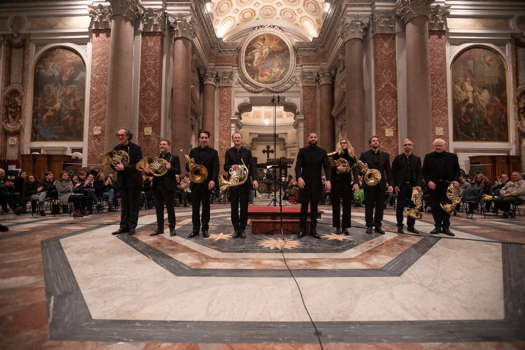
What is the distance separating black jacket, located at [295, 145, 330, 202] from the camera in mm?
4605

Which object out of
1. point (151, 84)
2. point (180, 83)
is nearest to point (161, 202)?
point (151, 84)

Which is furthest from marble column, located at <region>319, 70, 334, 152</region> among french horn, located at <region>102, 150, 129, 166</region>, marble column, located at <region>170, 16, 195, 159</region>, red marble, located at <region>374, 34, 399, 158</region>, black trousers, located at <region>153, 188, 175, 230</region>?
french horn, located at <region>102, 150, 129, 166</region>

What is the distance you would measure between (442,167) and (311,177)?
2.59m

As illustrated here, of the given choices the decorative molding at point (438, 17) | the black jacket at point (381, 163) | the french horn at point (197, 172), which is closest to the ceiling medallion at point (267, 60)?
the decorative molding at point (438, 17)

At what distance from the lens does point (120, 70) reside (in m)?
10.6

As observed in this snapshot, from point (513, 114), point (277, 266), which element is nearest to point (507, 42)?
point (513, 114)

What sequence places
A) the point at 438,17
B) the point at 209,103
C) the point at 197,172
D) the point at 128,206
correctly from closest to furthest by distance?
the point at 197,172 → the point at 128,206 → the point at 438,17 → the point at 209,103

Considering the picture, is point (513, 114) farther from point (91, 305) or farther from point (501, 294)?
point (91, 305)

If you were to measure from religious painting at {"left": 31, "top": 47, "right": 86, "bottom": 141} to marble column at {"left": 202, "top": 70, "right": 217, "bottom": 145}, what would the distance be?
7437mm

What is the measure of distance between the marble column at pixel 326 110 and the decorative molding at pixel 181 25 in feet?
31.4

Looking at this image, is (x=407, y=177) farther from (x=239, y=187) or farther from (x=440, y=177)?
(x=239, y=187)

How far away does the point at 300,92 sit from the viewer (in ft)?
63.0

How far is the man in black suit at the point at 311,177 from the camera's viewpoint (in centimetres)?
460

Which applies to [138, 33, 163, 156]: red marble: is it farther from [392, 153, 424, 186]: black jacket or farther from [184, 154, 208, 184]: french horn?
[392, 153, 424, 186]: black jacket
